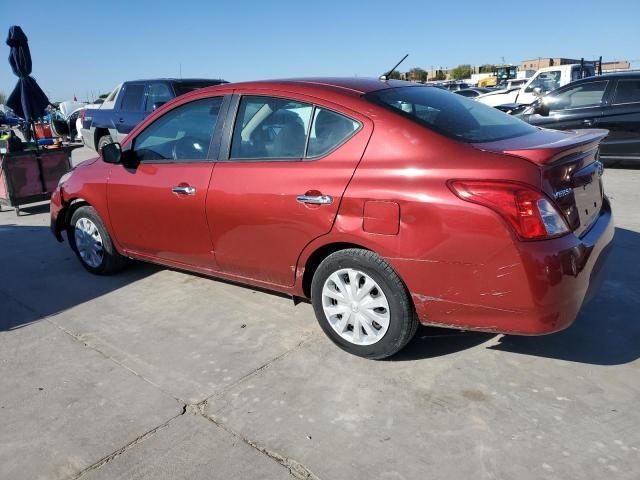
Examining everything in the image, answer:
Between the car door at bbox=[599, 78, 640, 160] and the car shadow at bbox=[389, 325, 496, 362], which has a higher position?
the car door at bbox=[599, 78, 640, 160]

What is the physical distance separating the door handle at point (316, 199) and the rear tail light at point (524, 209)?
33.9 inches

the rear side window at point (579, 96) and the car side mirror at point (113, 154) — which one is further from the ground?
the rear side window at point (579, 96)

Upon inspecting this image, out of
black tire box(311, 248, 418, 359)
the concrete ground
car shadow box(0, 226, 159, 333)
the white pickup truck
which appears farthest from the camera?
the white pickup truck

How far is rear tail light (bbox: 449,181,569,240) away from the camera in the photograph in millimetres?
2494

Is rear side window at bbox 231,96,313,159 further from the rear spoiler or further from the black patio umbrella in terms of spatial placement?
the black patio umbrella

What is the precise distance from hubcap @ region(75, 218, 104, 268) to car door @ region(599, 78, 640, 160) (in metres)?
7.86

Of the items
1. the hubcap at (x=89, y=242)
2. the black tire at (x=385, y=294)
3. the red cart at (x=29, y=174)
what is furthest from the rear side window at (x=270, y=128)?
the red cart at (x=29, y=174)

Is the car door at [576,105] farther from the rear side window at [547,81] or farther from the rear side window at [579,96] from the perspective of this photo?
the rear side window at [547,81]

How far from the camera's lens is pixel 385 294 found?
294 centimetres

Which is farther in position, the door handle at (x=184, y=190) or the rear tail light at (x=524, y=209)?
the door handle at (x=184, y=190)

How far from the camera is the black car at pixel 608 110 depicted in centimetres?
854

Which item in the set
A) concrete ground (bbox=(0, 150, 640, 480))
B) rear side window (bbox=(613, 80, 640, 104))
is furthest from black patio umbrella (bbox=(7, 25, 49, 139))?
rear side window (bbox=(613, 80, 640, 104))

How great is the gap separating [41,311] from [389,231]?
2906 millimetres

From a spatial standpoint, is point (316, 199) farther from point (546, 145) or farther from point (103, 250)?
point (103, 250)
